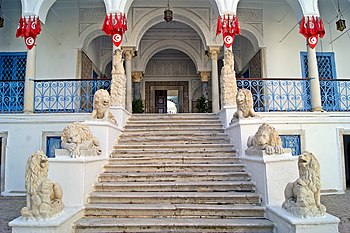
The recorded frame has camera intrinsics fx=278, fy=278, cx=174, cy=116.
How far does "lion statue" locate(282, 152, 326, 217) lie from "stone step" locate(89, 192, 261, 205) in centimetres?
95

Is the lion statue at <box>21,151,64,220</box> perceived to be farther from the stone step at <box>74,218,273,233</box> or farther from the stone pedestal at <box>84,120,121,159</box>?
the stone pedestal at <box>84,120,121,159</box>

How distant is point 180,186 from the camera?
4.57 m

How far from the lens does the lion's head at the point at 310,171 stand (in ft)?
10.4

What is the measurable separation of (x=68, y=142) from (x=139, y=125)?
2.64 metres

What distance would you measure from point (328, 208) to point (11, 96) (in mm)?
7726

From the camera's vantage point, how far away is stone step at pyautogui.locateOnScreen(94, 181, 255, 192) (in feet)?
14.8

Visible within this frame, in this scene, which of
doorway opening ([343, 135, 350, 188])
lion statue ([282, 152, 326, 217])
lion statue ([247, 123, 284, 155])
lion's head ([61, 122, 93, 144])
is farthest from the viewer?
doorway opening ([343, 135, 350, 188])

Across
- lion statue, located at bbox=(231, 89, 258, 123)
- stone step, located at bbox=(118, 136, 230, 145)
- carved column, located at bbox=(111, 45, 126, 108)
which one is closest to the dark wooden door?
carved column, located at bbox=(111, 45, 126, 108)

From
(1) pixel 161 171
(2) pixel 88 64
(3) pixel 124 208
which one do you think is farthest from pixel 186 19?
Result: (3) pixel 124 208

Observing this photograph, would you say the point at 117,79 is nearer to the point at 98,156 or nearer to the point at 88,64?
the point at 98,156

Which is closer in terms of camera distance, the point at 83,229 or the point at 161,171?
the point at 83,229

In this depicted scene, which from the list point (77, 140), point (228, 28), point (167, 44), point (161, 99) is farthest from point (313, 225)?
point (161, 99)

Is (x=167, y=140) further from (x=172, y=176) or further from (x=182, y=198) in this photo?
(x=182, y=198)

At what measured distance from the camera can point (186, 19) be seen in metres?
9.09
